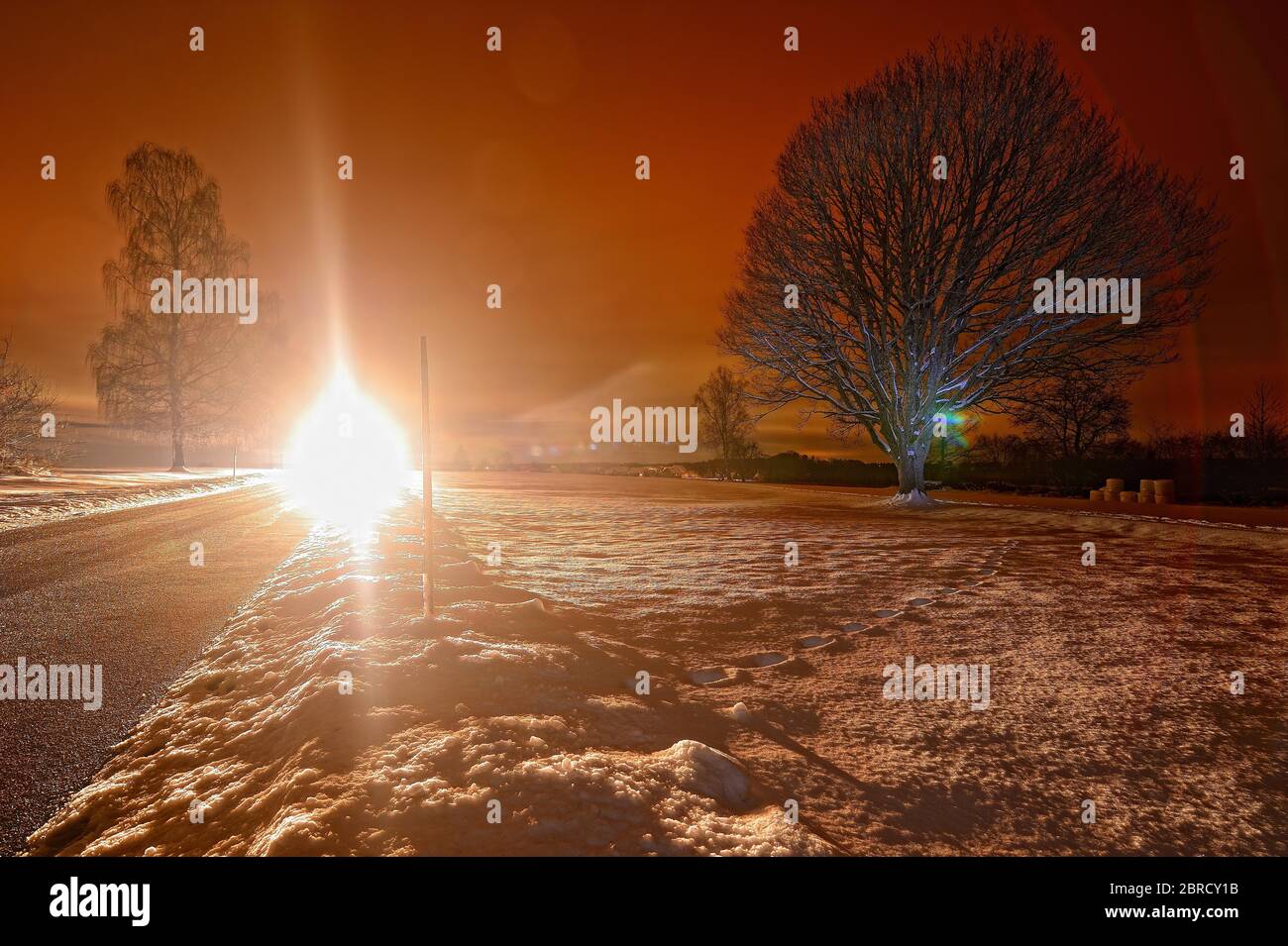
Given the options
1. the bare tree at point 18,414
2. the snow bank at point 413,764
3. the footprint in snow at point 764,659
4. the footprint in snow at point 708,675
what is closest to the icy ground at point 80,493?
the bare tree at point 18,414

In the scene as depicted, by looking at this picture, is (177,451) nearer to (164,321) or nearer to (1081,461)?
(164,321)

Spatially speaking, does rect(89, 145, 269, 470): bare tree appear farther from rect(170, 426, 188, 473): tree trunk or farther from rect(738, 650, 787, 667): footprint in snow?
rect(738, 650, 787, 667): footprint in snow

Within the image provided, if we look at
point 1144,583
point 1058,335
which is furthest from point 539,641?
point 1058,335

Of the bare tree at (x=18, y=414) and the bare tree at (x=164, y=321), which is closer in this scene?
the bare tree at (x=18, y=414)

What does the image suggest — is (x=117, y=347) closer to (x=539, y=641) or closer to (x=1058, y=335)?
(x=539, y=641)

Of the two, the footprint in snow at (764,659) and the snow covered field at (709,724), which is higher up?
the snow covered field at (709,724)

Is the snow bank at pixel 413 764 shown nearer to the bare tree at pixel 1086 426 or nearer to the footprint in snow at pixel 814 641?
the footprint in snow at pixel 814 641

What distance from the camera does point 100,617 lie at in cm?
610

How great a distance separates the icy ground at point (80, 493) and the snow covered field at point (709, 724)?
12.6 meters

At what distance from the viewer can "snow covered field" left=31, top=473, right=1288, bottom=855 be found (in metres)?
2.53

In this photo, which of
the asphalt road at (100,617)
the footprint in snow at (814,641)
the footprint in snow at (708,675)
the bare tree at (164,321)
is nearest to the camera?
the asphalt road at (100,617)

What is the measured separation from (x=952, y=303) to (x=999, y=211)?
2.65 meters

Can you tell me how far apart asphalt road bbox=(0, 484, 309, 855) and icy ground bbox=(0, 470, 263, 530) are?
1340mm

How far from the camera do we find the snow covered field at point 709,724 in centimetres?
253
